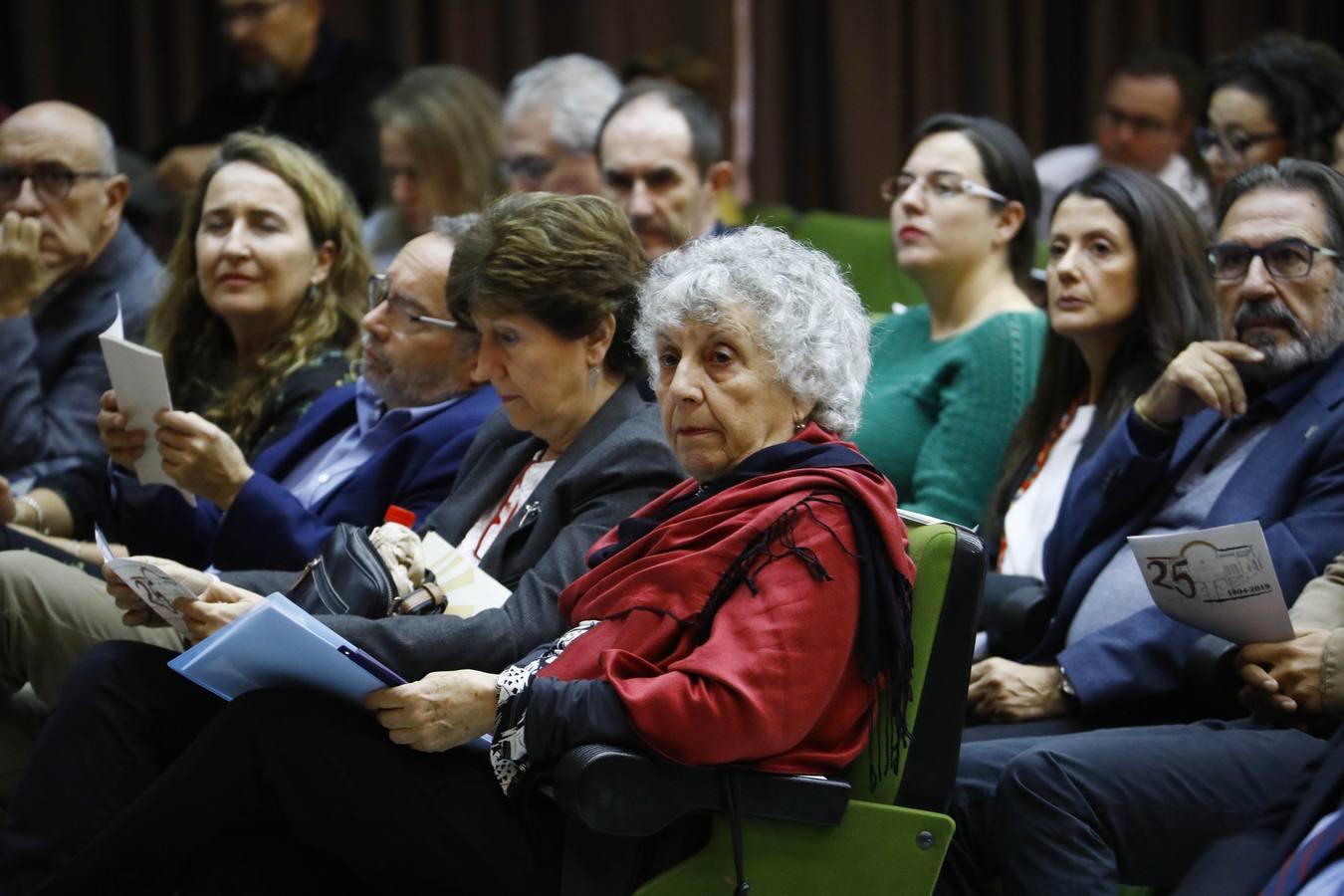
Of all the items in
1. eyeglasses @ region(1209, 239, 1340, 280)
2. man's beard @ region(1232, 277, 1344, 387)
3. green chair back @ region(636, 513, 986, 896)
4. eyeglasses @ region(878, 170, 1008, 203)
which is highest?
eyeglasses @ region(1209, 239, 1340, 280)

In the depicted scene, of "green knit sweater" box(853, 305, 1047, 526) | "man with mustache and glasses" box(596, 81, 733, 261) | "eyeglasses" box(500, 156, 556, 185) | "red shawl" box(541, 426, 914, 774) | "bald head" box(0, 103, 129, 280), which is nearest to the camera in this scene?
"red shawl" box(541, 426, 914, 774)

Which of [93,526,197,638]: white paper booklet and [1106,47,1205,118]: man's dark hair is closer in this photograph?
[93,526,197,638]: white paper booklet

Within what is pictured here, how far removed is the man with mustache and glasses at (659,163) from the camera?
Answer: 160 inches

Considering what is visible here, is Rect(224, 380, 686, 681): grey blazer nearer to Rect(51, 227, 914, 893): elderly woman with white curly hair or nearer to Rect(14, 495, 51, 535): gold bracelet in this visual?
Rect(51, 227, 914, 893): elderly woman with white curly hair

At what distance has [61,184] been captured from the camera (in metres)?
3.88

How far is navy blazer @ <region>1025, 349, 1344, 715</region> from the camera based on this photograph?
2395 mm

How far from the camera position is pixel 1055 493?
2.99m

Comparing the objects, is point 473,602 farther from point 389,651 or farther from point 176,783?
point 176,783

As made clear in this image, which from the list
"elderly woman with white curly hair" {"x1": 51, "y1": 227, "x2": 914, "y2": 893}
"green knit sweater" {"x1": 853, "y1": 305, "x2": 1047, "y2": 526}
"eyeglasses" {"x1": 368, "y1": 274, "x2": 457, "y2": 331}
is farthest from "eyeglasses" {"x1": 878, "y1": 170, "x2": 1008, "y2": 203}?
"elderly woman with white curly hair" {"x1": 51, "y1": 227, "x2": 914, "y2": 893}

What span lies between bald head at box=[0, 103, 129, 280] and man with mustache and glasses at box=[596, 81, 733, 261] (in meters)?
1.14

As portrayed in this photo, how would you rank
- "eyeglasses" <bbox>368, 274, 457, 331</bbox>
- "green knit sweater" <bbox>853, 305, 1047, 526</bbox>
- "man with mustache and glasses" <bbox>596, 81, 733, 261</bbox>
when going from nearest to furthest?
"eyeglasses" <bbox>368, 274, 457, 331</bbox> → "green knit sweater" <bbox>853, 305, 1047, 526</bbox> → "man with mustache and glasses" <bbox>596, 81, 733, 261</bbox>

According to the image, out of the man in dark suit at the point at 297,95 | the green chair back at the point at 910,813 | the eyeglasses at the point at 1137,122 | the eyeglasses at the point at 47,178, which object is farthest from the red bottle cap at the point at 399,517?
the eyeglasses at the point at 1137,122

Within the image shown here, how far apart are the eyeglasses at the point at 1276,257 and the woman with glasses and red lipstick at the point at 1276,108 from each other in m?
1.00

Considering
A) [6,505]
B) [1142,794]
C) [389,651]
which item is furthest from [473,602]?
[6,505]
